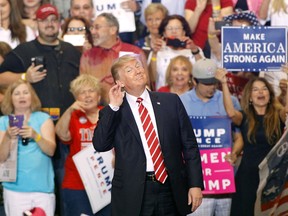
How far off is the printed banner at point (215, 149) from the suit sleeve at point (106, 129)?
2338mm

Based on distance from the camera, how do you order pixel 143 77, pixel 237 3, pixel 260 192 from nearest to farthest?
pixel 143 77 < pixel 260 192 < pixel 237 3

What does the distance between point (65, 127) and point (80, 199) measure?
79 cm

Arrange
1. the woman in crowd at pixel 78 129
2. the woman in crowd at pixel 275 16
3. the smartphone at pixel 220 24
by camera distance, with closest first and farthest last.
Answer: the woman in crowd at pixel 78 129 < the smartphone at pixel 220 24 < the woman in crowd at pixel 275 16

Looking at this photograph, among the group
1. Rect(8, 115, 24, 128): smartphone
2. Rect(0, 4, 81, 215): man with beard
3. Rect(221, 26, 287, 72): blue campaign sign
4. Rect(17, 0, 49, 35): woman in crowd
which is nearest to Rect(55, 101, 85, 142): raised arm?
Rect(0, 4, 81, 215): man with beard

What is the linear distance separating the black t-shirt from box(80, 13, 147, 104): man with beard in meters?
0.17

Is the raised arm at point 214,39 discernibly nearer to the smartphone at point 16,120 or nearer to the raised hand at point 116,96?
the smartphone at point 16,120

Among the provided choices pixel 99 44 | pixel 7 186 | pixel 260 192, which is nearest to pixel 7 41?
pixel 99 44

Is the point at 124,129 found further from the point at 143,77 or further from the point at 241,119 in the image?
the point at 241,119

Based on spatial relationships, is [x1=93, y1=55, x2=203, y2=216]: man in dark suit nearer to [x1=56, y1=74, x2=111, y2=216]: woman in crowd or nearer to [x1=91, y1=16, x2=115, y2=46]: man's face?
[x1=56, y1=74, x2=111, y2=216]: woman in crowd

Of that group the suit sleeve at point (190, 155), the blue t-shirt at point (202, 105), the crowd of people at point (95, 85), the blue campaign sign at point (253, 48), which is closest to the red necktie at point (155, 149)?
the suit sleeve at point (190, 155)

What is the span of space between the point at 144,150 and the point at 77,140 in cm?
251

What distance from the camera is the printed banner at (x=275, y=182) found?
9.33 m

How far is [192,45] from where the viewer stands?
1082cm

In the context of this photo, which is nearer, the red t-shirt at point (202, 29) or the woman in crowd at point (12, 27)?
the woman in crowd at point (12, 27)
